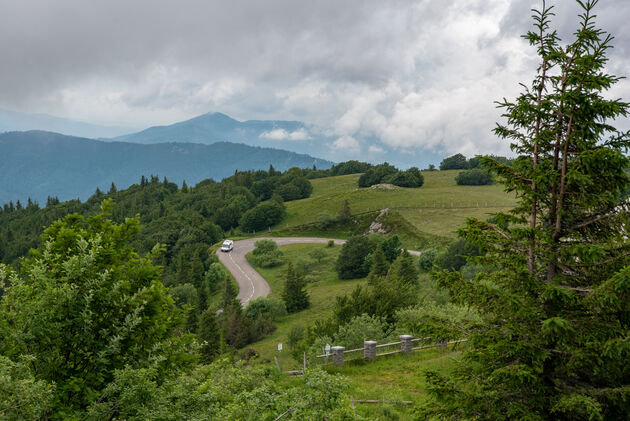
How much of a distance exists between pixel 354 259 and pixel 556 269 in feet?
185

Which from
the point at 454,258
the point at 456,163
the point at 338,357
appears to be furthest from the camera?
the point at 456,163

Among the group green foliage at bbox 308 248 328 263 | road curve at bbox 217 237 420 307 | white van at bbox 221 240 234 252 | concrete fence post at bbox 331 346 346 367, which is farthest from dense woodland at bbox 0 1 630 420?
white van at bbox 221 240 234 252

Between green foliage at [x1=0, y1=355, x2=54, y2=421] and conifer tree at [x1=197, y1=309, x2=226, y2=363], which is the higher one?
green foliage at [x1=0, y1=355, x2=54, y2=421]

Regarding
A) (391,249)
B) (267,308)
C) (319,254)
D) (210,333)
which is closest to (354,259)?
(391,249)

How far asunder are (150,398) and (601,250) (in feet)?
26.1

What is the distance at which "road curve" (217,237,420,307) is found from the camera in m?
60.1

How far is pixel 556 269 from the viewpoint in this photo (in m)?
7.02

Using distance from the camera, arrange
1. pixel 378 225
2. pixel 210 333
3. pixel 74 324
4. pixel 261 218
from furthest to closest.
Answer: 1. pixel 261 218
2. pixel 378 225
3. pixel 210 333
4. pixel 74 324

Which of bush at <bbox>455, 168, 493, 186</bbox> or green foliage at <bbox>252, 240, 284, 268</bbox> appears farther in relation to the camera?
bush at <bbox>455, 168, 493, 186</bbox>

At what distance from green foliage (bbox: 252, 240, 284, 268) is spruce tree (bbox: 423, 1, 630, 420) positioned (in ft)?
215

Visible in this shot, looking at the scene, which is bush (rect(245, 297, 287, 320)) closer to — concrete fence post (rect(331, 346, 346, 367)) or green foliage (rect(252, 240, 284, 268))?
green foliage (rect(252, 240, 284, 268))

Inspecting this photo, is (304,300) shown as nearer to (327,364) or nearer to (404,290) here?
(404,290)

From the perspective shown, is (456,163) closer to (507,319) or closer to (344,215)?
(344,215)

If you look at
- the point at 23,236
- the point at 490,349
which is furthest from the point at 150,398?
the point at 23,236
